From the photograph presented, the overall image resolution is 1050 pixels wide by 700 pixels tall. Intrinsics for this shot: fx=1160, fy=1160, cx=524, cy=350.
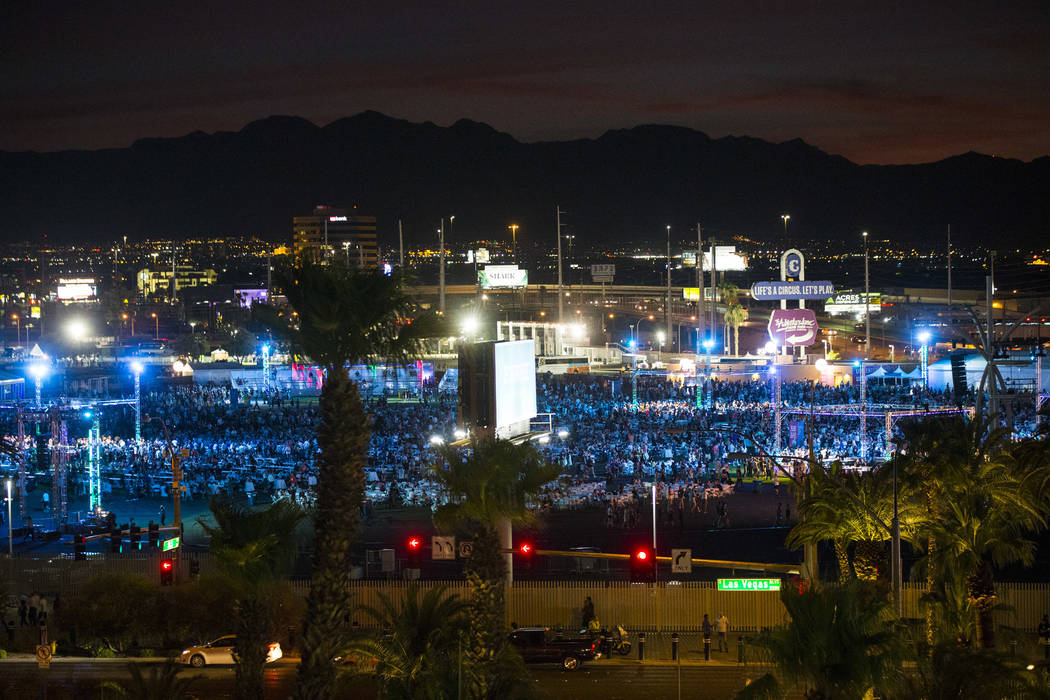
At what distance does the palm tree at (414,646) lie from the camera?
1405cm

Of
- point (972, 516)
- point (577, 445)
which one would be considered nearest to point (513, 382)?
point (577, 445)

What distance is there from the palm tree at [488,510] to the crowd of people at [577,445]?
33.0ft

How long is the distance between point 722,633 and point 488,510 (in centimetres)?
765

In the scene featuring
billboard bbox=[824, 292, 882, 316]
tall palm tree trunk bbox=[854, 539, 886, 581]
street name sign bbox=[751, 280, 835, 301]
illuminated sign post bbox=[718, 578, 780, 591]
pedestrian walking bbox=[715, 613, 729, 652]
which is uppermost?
billboard bbox=[824, 292, 882, 316]

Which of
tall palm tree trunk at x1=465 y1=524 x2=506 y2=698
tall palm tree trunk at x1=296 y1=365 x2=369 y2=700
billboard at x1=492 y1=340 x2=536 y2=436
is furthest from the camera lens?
billboard at x1=492 y1=340 x2=536 y2=436

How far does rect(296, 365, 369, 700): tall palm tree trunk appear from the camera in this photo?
14.2m

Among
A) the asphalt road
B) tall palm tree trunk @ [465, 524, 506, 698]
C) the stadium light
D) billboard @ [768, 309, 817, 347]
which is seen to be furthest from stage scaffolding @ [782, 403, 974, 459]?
the stadium light

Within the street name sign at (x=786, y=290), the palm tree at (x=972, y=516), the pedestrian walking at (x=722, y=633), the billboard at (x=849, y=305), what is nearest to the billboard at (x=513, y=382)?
the pedestrian walking at (x=722, y=633)

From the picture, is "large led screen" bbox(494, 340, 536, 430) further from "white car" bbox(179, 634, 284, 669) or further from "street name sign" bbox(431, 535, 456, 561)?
"white car" bbox(179, 634, 284, 669)

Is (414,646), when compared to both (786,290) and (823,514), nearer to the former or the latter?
(823,514)

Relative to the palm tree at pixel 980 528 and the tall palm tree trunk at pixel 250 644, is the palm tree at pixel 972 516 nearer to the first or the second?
the palm tree at pixel 980 528

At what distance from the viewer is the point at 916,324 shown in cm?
9106

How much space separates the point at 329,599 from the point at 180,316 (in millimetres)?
148012

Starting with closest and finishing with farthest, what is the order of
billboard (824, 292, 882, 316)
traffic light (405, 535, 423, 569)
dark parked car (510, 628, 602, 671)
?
traffic light (405, 535, 423, 569)
dark parked car (510, 628, 602, 671)
billboard (824, 292, 882, 316)
